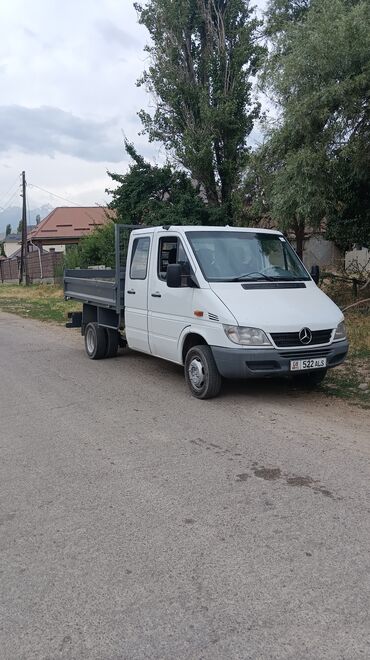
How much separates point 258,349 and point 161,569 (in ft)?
11.4

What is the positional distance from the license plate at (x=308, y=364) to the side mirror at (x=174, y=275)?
171cm

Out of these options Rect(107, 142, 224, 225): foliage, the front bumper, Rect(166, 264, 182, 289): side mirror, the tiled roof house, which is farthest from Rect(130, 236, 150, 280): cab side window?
the tiled roof house

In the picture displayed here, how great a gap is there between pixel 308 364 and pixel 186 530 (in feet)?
11.0

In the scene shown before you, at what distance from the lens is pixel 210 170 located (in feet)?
64.5

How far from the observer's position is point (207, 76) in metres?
19.9

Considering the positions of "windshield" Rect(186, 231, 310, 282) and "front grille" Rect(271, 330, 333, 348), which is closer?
"front grille" Rect(271, 330, 333, 348)

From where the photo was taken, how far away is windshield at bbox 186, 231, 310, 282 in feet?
23.8

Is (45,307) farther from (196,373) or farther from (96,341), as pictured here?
(196,373)

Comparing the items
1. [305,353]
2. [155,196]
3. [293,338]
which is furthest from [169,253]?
[155,196]

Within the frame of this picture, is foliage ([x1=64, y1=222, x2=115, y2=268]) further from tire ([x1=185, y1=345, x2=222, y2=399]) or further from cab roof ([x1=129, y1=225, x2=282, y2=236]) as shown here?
tire ([x1=185, y1=345, x2=222, y2=399])

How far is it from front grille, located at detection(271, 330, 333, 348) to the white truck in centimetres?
1

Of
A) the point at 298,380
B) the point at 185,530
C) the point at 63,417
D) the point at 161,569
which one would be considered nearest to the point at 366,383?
the point at 298,380

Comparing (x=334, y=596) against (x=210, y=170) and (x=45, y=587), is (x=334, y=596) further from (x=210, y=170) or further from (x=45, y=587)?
(x=210, y=170)

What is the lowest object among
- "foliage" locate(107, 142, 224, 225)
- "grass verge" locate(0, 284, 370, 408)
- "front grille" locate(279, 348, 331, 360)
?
"grass verge" locate(0, 284, 370, 408)
